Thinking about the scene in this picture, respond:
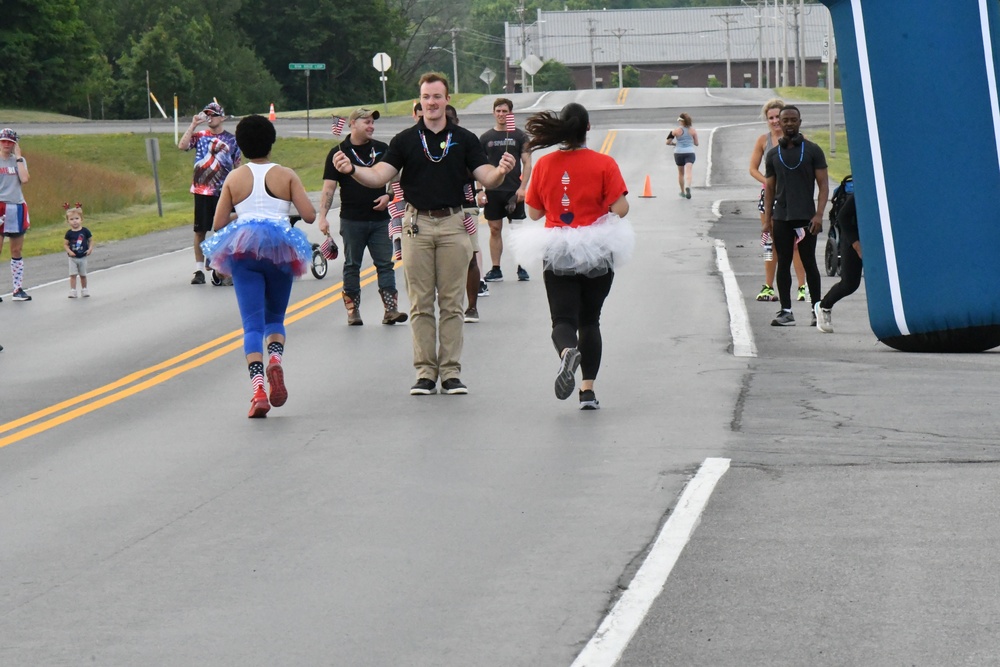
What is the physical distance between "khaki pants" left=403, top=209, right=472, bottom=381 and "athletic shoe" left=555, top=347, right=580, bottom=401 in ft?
4.30

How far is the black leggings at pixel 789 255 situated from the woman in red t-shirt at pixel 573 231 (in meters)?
4.20

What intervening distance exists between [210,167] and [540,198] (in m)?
8.84

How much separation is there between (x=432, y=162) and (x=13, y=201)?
872 centimetres

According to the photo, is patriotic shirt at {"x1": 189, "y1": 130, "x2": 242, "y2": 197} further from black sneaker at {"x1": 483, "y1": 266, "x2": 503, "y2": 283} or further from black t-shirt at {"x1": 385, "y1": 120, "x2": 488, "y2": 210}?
black t-shirt at {"x1": 385, "y1": 120, "x2": 488, "y2": 210}

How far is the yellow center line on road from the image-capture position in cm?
1009

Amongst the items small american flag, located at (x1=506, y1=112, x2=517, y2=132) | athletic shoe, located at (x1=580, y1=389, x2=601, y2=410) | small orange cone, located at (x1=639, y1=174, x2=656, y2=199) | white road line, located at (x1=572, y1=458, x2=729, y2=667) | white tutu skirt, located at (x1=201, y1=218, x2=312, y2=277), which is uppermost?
small american flag, located at (x1=506, y1=112, x2=517, y2=132)

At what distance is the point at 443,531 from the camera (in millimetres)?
6938

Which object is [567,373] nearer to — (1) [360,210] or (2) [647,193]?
(1) [360,210]

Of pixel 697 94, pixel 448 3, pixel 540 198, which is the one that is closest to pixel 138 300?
pixel 540 198

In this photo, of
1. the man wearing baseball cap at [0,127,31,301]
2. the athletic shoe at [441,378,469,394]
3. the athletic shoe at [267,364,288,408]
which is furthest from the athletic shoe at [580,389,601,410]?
the man wearing baseball cap at [0,127,31,301]

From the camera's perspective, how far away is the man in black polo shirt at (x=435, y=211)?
10.6m

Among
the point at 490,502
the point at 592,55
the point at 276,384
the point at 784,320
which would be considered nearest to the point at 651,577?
the point at 490,502

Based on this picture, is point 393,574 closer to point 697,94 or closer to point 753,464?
point 753,464

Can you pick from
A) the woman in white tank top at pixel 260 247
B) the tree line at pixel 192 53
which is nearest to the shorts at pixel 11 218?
the woman in white tank top at pixel 260 247
